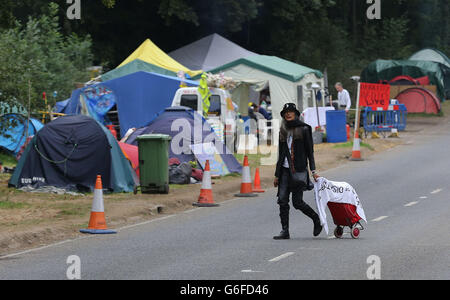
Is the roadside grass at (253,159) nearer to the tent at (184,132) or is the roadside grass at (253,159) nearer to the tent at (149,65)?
the tent at (184,132)

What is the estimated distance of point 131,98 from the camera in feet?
97.7

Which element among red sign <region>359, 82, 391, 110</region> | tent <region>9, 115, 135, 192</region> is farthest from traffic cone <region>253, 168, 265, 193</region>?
red sign <region>359, 82, 391, 110</region>

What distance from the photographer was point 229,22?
4625 centimetres

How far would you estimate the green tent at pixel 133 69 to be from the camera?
105 ft

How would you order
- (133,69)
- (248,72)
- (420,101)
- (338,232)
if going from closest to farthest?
1. (338,232)
2. (133,69)
3. (248,72)
4. (420,101)

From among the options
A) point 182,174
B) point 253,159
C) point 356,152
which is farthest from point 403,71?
point 182,174

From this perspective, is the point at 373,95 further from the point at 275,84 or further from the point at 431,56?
the point at 431,56

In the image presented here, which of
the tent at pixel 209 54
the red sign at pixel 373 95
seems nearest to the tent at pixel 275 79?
the tent at pixel 209 54

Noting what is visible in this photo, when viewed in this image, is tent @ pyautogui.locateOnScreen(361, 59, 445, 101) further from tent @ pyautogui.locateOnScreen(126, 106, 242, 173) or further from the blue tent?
tent @ pyautogui.locateOnScreen(126, 106, 242, 173)

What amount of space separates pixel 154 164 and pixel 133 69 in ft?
47.9

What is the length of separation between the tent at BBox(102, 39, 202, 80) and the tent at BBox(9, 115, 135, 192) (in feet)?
42.7

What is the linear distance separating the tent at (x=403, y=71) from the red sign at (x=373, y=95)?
14.7 metres

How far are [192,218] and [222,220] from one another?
2.18 feet

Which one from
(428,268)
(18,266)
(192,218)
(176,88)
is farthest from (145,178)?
(176,88)
